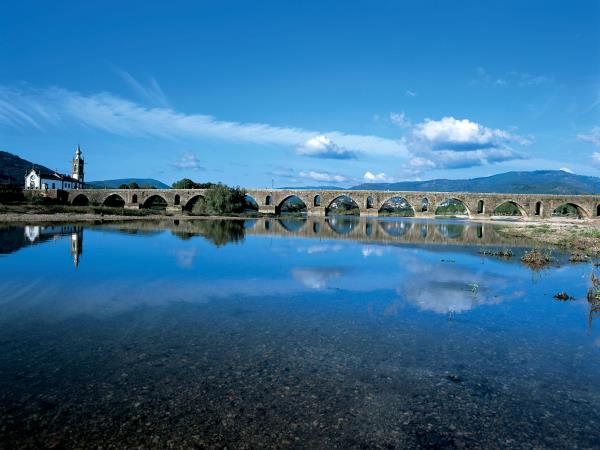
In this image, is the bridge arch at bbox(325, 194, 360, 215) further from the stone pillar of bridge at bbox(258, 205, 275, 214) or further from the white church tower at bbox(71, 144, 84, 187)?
the white church tower at bbox(71, 144, 84, 187)

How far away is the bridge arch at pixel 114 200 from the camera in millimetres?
100250

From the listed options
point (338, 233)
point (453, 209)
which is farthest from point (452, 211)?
point (338, 233)

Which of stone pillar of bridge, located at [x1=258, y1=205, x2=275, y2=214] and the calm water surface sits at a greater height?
stone pillar of bridge, located at [x1=258, y1=205, x2=275, y2=214]

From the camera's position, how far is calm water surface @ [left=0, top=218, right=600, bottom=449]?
224 inches

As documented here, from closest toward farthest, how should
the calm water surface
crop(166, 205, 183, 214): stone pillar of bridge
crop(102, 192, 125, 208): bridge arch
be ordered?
the calm water surface < crop(166, 205, 183, 214): stone pillar of bridge < crop(102, 192, 125, 208): bridge arch

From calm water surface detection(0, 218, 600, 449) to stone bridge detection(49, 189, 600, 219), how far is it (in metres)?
76.9

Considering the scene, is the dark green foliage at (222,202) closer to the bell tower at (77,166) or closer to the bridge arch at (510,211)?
the bridge arch at (510,211)

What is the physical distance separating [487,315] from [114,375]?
9.91m

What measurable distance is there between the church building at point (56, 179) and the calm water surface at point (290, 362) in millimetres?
99971

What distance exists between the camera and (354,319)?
446 inches

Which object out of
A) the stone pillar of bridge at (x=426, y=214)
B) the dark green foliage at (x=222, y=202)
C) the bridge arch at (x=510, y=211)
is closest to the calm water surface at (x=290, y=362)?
the dark green foliage at (x=222, y=202)

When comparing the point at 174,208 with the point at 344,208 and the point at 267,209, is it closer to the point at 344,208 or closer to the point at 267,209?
the point at 267,209

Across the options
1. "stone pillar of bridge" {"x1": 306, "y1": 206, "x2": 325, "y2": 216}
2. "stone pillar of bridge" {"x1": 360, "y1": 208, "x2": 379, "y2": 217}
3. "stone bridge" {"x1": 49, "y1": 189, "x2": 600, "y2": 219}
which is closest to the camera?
"stone bridge" {"x1": 49, "y1": 189, "x2": 600, "y2": 219}

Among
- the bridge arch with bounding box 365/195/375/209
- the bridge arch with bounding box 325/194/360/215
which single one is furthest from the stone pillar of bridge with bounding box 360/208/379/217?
the bridge arch with bounding box 325/194/360/215
